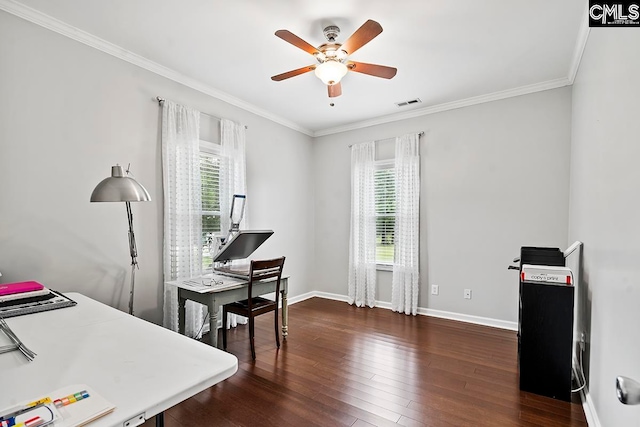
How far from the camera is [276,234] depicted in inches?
183

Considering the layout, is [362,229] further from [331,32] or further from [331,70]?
[331,32]

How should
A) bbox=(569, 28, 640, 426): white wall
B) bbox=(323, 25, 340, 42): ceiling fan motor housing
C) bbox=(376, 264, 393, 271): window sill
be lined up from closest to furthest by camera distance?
1. bbox=(569, 28, 640, 426): white wall
2. bbox=(323, 25, 340, 42): ceiling fan motor housing
3. bbox=(376, 264, 393, 271): window sill

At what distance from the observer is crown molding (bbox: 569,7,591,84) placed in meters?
2.36

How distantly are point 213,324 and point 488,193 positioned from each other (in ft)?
11.3

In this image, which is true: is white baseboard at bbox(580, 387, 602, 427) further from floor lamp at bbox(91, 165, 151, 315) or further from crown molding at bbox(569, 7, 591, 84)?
floor lamp at bbox(91, 165, 151, 315)

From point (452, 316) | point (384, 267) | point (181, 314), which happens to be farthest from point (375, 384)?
point (384, 267)

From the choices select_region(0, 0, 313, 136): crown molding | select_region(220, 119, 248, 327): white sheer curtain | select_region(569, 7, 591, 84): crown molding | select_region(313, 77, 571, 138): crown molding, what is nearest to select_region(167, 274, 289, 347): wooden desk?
select_region(220, 119, 248, 327): white sheer curtain

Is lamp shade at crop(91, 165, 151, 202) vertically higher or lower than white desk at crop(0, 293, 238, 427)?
higher

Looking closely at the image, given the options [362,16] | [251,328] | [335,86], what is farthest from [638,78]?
[251,328]

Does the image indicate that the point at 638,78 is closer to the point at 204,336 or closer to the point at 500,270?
the point at 500,270

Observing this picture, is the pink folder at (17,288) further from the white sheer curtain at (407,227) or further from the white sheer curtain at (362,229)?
the white sheer curtain at (407,227)

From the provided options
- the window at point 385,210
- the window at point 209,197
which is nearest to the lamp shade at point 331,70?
the window at point 209,197

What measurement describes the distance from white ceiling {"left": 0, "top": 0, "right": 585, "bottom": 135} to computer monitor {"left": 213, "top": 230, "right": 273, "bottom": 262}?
5.51ft

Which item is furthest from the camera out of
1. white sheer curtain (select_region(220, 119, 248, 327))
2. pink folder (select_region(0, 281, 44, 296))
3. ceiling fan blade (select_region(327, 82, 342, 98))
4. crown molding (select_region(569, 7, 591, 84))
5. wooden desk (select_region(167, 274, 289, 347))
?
white sheer curtain (select_region(220, 119, 248, 327))
